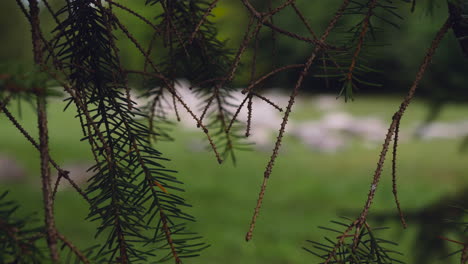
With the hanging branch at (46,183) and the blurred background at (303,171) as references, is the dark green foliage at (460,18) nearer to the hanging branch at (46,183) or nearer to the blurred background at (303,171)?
the hanging branch at (46,183)

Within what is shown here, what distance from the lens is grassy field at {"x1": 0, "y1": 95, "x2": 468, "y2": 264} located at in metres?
4.12

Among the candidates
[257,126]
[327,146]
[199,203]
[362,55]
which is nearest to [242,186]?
[199,203]

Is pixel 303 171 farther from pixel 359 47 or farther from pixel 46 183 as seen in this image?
pixel 46 183

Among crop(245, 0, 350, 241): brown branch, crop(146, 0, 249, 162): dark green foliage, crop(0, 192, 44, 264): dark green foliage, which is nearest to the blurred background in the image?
crop(146, 0, 249, 162): dark green foliage

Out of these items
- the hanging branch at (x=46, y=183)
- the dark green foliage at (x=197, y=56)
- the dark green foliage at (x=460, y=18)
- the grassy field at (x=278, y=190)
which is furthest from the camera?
the grassy field at (x=278, y=190)

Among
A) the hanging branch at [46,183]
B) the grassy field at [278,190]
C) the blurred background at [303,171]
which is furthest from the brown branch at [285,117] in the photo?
the grassy field at [278,190]

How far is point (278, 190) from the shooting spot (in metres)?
5.46

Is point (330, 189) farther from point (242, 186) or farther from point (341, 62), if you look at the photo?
point (341, 62)

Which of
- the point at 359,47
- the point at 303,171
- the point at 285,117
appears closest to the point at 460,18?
the point at 359,47

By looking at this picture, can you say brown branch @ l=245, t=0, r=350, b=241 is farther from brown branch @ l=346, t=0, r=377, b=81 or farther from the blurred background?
the blurred background

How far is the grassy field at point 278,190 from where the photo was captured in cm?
412

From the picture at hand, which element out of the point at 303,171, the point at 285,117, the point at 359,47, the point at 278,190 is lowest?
the point at 285,117

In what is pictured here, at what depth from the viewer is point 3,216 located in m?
0.40

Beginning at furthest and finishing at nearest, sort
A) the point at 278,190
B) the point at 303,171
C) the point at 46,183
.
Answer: the point at 303,171 → the point at 278,190 → the point at 46,183
